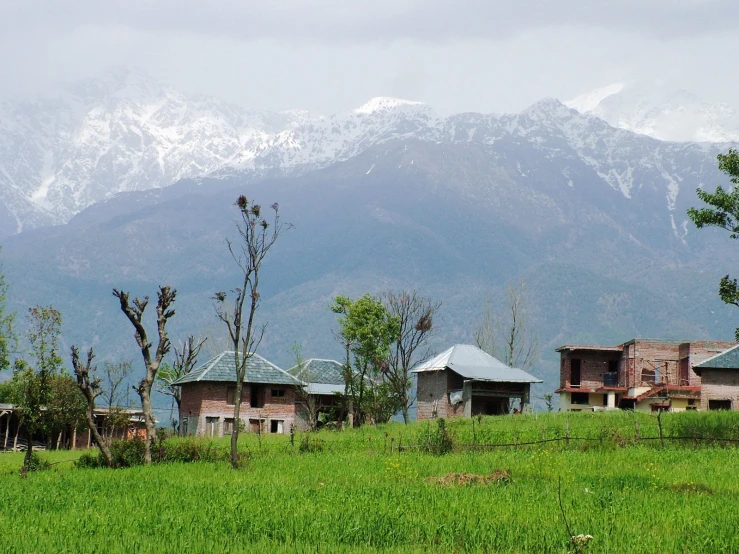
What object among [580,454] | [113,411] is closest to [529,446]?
[580,454]

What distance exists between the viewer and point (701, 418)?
140 ft

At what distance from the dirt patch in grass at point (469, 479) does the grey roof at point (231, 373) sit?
4368 cm

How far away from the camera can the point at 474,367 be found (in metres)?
73.6

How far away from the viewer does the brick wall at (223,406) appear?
6750 centimetres

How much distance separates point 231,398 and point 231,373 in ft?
6.02

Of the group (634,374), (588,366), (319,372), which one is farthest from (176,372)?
(634,374)

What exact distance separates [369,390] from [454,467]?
159 ft

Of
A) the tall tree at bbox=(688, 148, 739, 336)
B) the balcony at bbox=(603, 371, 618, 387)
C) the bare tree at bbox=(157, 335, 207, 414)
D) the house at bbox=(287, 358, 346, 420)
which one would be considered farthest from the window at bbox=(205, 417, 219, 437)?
the tall tree at bbox=(688, 148, 739, 336)

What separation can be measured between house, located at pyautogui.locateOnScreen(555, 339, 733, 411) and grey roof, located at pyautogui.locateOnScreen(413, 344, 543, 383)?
706 cm

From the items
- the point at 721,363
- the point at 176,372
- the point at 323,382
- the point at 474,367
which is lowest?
the point at 323,382

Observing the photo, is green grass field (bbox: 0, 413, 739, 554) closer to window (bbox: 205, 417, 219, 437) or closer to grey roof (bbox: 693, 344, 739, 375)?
grey roof (bbox: 693, 344, 739, 375)

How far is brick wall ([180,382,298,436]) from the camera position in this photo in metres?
67.5

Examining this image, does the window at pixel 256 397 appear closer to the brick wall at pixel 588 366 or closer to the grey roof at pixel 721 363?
the brick wall at pixel 588 366

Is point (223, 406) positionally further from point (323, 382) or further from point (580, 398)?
point (580, 398)
